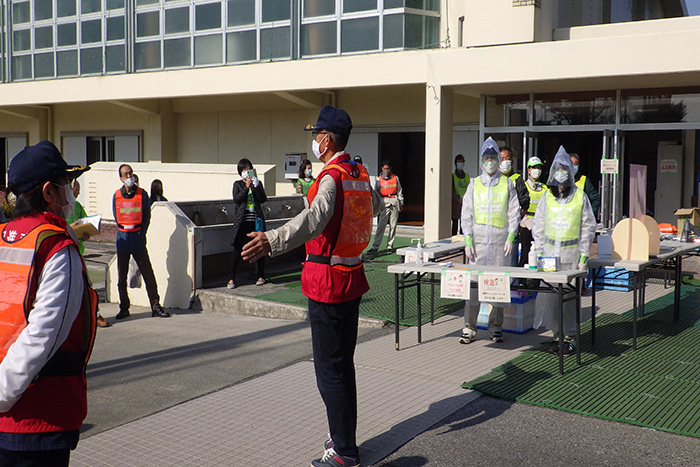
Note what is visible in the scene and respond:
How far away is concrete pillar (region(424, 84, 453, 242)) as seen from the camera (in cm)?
1464

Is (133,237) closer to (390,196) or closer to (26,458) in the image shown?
(390,196)

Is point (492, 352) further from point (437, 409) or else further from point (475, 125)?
point (475, 125)

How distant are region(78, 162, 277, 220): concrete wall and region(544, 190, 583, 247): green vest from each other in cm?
895

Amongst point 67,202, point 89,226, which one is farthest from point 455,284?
point 67,202

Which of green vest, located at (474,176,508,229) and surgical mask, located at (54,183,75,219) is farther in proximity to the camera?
green vest, located at (474,176,508,229)

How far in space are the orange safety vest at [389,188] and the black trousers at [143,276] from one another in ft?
19.0

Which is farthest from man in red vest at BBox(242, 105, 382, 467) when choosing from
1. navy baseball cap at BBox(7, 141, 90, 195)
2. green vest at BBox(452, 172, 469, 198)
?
green vest at BBox(452, 172, 469, 198)

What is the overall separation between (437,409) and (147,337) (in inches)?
175

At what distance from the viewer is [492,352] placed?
23.3 feet

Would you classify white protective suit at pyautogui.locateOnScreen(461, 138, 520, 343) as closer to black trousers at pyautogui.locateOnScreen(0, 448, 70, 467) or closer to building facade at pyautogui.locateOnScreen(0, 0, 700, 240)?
black trousers at pyautogui.locateOnScreen(0, 448, 70, 467)

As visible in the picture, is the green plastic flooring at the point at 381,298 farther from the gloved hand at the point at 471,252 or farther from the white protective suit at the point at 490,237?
the gloved hand at the point at 471,252

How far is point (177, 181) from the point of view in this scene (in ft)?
55.9


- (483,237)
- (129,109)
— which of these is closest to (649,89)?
(483,237)

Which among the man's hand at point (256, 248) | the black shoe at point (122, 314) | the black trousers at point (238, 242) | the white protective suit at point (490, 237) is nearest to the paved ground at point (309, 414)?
the white protective suit at point (490, 237)
